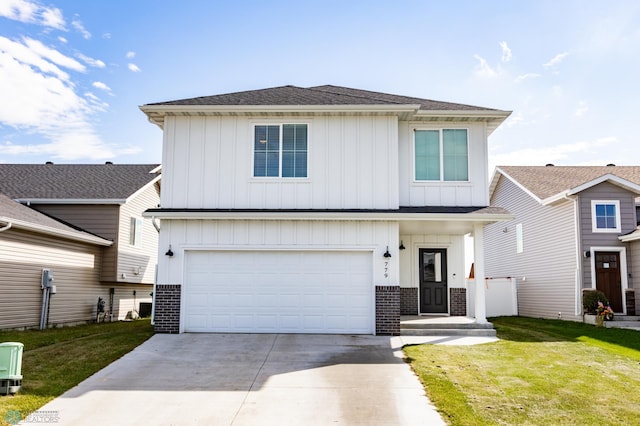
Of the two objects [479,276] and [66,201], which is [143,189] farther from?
[479,276]

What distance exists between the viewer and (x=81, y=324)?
1786 centimetres

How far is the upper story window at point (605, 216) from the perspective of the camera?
59.0 feet

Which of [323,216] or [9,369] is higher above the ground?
[323,216]

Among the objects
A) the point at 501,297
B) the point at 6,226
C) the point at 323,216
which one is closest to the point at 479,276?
the point at 323,216

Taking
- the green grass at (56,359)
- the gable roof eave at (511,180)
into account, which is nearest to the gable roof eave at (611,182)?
the gable roof eave at (511,180)

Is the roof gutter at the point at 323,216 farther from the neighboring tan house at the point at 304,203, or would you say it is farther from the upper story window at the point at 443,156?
the upper story window at the point at 443,156

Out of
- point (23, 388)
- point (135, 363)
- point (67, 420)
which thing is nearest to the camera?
point (67, 420)

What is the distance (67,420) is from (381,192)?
857 cm

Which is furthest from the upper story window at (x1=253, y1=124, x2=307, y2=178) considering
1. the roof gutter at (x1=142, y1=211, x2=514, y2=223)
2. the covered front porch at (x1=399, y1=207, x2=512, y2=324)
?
the covered front porch at (x1=399, y1=207, x2=512, y2=324)

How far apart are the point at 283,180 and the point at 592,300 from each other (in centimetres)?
1053

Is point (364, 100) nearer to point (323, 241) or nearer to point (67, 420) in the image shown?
point (323, 241)

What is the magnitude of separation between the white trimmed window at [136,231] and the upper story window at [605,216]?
15867 mm

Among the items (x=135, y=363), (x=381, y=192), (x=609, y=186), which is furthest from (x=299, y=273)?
Answer: (x=609, y=186)

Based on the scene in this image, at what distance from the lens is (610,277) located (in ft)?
59.0
